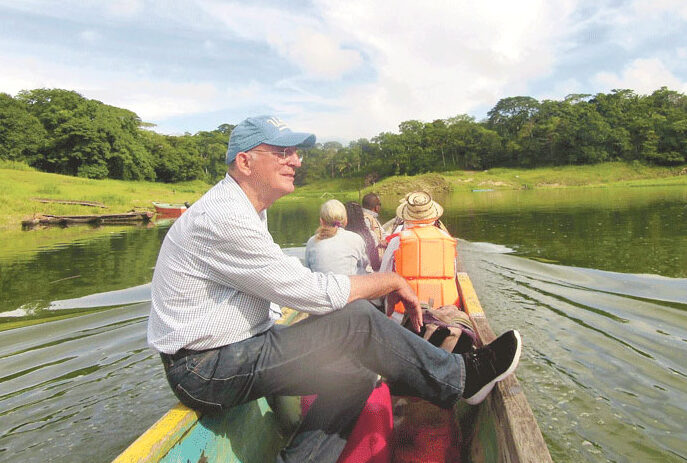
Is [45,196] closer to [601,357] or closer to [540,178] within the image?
[601,357]

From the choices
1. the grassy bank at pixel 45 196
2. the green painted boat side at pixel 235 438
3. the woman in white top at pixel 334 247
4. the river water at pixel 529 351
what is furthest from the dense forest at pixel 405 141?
the green painted boat side at pixel 235 438

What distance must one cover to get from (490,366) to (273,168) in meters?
1.48

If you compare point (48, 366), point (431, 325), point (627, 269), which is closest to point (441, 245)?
point (431, 325)

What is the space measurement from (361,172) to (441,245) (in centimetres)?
8805

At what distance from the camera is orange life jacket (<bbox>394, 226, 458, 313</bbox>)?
4004 mm

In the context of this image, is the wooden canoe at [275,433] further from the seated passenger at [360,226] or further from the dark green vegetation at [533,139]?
the dark green vegetation at [533,139]

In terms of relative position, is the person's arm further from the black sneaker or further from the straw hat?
the straw hat

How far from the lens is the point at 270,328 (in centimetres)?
218

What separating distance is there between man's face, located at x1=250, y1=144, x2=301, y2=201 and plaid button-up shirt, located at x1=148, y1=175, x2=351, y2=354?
25 centimetres

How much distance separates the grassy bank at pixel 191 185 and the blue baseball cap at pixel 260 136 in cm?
2510

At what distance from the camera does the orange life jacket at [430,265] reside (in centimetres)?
400

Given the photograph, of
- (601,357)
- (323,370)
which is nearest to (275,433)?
(323,370)

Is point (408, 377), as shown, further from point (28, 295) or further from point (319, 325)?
point (28, 295)

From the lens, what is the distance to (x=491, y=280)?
838cm
